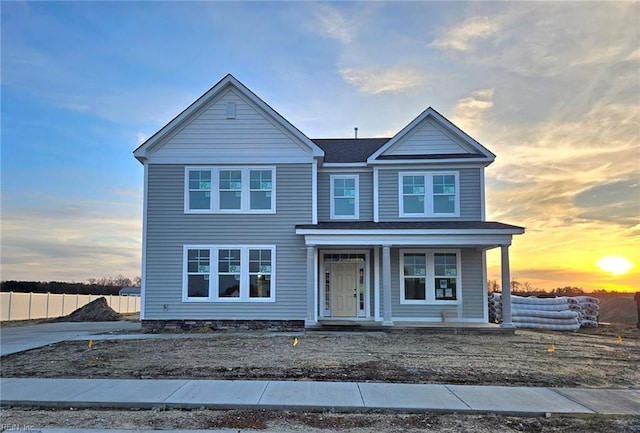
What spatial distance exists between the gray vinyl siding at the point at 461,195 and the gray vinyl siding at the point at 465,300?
1.40m

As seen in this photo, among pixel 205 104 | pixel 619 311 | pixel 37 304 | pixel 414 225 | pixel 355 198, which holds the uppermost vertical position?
pixel 205 104

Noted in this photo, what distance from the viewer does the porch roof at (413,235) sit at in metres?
16.3

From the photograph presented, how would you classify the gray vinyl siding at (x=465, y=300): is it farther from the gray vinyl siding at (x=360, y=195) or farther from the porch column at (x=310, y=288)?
the porch column at (x=310, y=288)

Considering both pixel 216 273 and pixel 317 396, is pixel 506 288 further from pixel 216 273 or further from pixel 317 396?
pixel 317 396

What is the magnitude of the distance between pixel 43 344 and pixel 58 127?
8.08 metres

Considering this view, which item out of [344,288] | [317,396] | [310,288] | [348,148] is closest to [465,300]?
[344,288]

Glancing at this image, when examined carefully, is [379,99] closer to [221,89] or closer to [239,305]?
[221,89]

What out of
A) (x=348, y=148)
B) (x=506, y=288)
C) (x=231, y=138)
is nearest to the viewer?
(x=506, y=288)

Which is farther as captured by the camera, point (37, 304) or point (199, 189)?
point (37, 304)

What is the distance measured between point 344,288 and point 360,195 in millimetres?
3435

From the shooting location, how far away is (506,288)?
16578 mm

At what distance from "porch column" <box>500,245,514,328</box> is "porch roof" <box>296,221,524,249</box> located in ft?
1.33

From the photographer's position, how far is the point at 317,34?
15883 millimetres

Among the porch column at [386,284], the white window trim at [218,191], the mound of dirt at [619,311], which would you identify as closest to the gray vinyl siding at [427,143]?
the porch column at [386,284]
